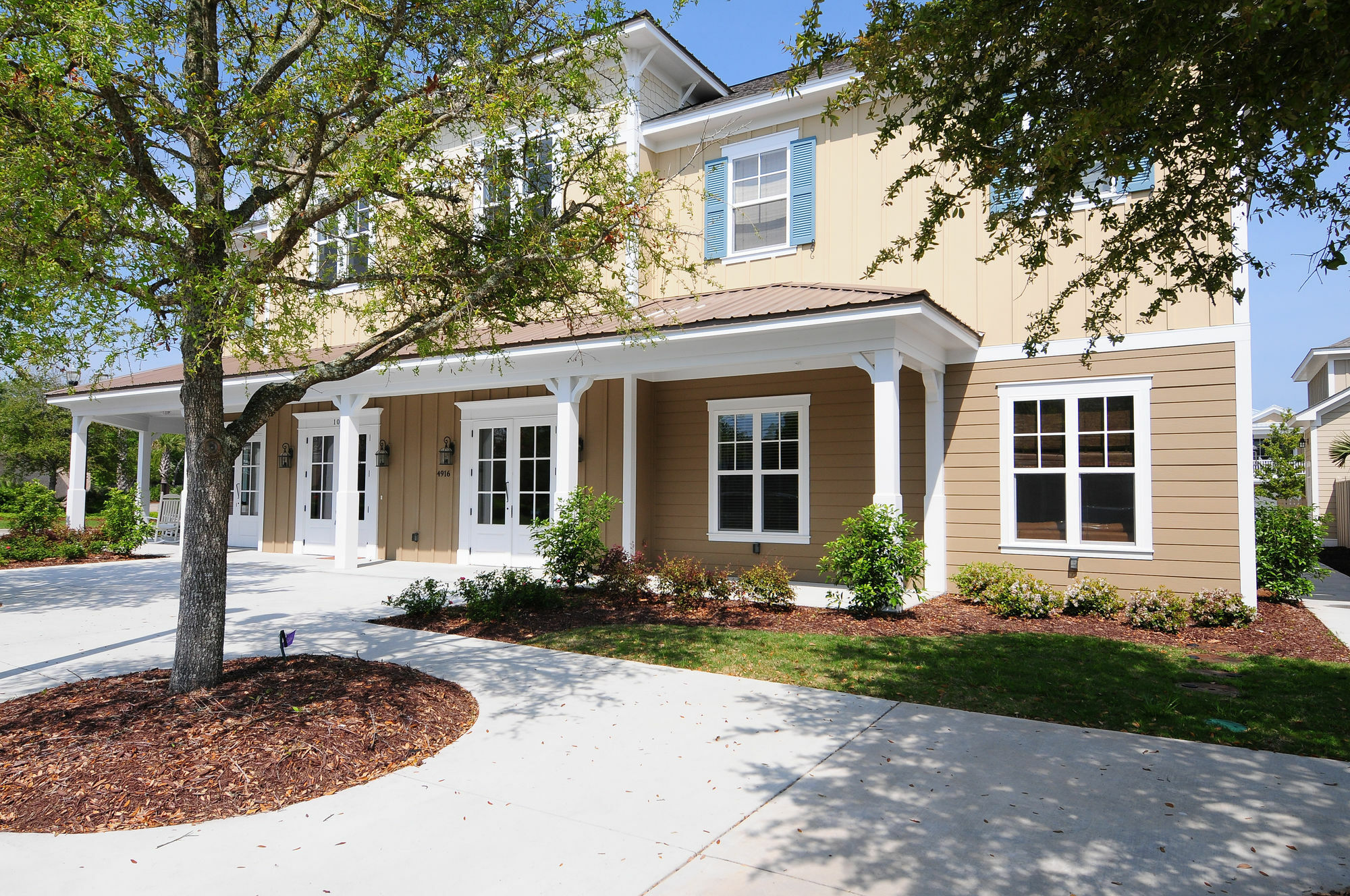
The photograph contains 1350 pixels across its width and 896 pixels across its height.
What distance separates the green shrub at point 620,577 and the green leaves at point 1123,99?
5.54 meters

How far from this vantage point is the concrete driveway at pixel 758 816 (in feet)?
9.93

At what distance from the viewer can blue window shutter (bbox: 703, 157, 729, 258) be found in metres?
11.6

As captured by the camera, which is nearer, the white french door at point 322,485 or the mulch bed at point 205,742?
the mulch bed at point 205,742

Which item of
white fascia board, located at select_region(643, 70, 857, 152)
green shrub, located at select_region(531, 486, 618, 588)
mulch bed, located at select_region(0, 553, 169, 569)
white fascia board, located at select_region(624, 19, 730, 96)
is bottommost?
mulch bed, located at select_region(0, 553, 169, 569)

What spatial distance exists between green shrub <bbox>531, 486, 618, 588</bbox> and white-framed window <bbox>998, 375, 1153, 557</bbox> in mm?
4917

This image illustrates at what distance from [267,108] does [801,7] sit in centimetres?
327

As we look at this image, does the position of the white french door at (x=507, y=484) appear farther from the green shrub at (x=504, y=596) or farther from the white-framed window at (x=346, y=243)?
the white-framed window at (x=346, y=243)

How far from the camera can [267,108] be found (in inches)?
184

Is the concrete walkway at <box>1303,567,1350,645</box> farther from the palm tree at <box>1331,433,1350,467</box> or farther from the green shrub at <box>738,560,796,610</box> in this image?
the palm tree at <box>1331,433,1350,467</box>

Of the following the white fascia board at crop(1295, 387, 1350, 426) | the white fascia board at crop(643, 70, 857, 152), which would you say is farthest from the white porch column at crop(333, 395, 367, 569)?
the white fascia board at crop(1295, 387, 1350, 426)

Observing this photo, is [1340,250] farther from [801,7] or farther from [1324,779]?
[801,7]

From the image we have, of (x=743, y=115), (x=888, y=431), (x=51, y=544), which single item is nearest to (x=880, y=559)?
(x=888, y=431)

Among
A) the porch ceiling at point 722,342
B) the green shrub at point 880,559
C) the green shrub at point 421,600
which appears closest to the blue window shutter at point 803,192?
the porch ceiling at point 722,342

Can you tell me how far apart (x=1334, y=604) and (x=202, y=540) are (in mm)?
12367
